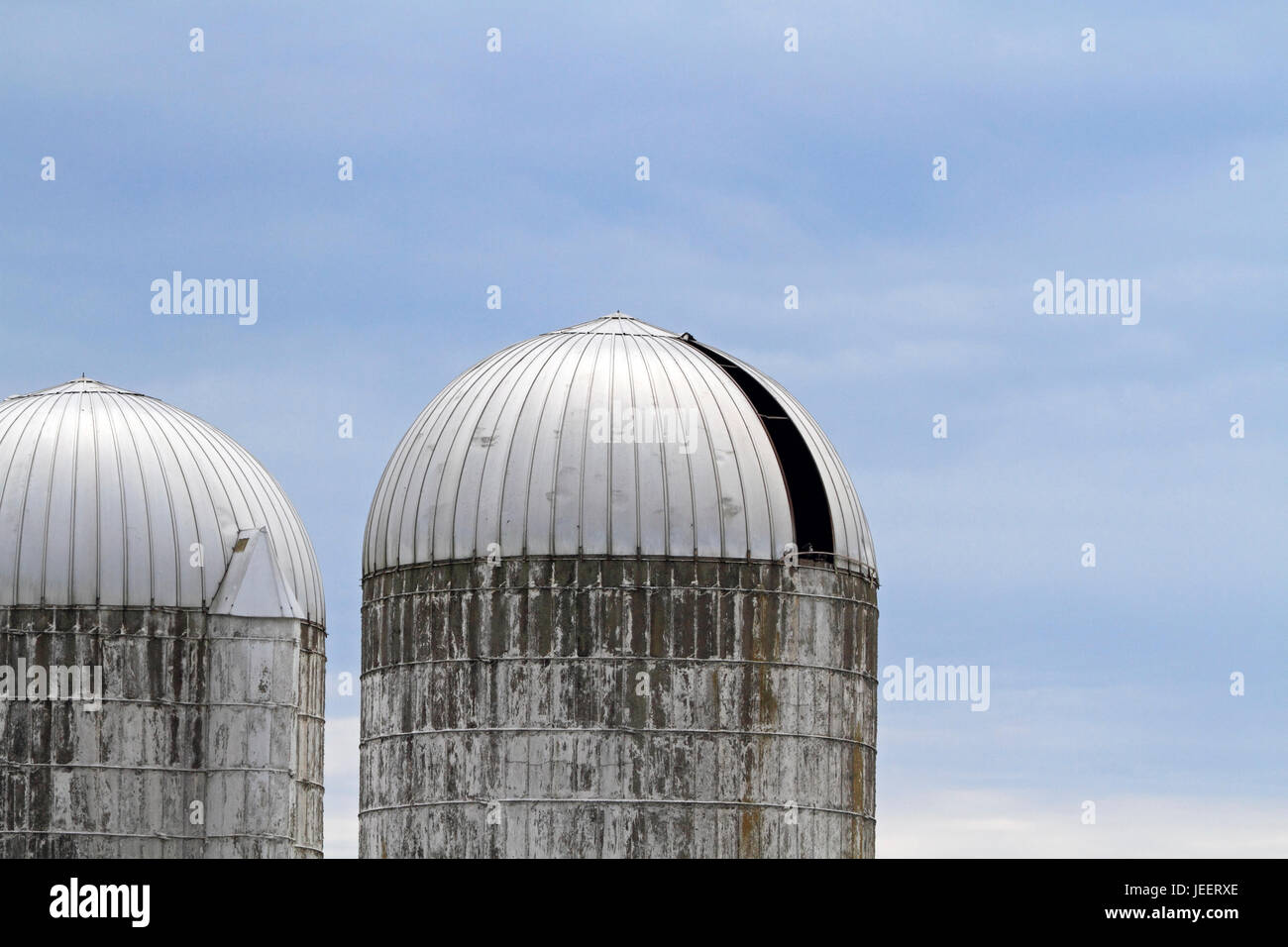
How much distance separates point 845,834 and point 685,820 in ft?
10.6

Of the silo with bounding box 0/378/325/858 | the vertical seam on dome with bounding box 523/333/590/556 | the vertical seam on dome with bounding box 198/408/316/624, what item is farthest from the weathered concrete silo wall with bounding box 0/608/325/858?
the vertical seam on dome with bounding box 523/333/590/556

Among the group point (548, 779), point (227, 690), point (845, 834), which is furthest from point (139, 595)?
point (845, 834)

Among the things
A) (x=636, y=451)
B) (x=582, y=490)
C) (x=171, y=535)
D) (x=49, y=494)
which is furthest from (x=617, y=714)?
(x=49, y=494)

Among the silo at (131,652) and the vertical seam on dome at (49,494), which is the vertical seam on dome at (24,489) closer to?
the silo at (131,652)

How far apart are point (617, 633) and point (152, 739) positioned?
37.7ft

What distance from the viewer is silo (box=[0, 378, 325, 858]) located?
50.8m

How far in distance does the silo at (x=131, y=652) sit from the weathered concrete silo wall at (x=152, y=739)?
27 millimetres

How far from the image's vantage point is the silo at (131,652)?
50.8 m

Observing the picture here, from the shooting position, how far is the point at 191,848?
51.4 metres

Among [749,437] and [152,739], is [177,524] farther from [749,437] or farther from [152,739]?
[749,437]
